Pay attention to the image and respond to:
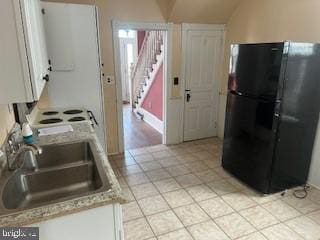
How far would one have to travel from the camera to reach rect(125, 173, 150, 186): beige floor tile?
121 inches

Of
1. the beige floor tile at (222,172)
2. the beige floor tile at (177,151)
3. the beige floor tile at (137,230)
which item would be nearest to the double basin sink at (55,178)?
the beige floor tile at (137,230)

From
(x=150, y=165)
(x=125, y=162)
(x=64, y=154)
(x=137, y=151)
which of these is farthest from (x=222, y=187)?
(x=64, y=154)

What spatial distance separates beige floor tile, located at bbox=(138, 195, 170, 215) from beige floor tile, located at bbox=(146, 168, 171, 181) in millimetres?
440

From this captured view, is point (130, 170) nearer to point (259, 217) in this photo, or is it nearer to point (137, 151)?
point (137, 151)

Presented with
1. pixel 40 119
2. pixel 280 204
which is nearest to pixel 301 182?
pixel 280 204

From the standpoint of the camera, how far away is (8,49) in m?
1.11

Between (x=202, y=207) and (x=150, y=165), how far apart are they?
118 centimetres

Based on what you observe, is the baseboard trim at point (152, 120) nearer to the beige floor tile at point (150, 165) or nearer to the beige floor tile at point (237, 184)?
the beige floor tile at point (150, 165)

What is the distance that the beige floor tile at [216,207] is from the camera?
2461mm

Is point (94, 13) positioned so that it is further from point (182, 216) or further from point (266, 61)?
point (182, 216)

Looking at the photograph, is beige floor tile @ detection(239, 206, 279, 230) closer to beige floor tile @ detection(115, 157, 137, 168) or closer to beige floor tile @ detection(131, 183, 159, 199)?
beige floor tile @ detection(131, 183, 159, 199)

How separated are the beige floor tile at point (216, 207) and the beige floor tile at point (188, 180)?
0.39 m

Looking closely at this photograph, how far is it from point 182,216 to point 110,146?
1.84 m

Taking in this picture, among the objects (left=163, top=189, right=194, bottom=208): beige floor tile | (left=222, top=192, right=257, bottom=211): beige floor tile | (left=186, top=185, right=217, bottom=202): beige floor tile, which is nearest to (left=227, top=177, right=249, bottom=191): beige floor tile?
(left=222, top=192, right=257, bottom=211): beige floor tile
